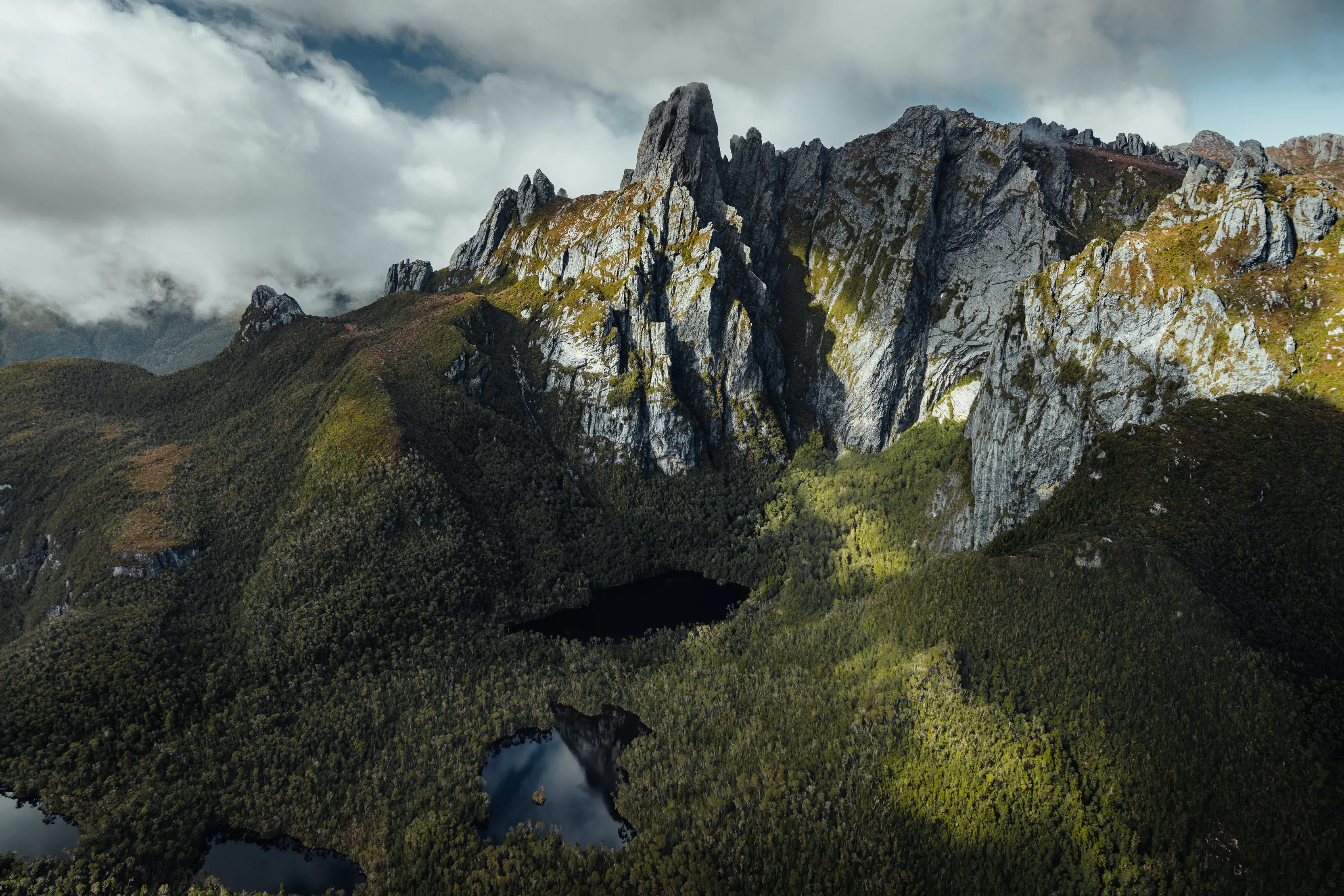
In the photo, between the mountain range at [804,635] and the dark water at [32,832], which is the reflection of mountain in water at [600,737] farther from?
the dark water at [32,832]

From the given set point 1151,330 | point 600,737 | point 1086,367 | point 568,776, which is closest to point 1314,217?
point 1151,330

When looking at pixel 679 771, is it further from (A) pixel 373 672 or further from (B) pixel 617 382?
(B) pixel 617 382

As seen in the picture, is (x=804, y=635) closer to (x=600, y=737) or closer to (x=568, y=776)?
(x=600, y=737)

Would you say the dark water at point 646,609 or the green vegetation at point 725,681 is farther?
the dark water at point 646,609

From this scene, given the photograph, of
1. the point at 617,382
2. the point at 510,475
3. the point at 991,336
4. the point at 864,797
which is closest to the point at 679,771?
the point at 864,797

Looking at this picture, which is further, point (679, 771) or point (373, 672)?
point (373, 672)

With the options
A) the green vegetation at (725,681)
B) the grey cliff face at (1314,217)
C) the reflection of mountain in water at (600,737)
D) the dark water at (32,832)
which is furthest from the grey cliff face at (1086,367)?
the dark water at (32,832)
